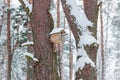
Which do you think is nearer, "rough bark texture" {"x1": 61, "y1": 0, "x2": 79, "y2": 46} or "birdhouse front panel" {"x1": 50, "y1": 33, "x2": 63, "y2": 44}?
"birdhouse front panel" {"x1": 50, "y1": 33, "x2": 63, "y2": 44}

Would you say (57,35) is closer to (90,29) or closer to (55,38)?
(55,38)

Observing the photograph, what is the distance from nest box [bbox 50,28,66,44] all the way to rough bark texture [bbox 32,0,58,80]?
0.10 m

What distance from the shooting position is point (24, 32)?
15.0 meters

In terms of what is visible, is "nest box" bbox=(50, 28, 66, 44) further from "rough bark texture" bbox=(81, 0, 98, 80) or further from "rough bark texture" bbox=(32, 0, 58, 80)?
"rough bark texture" bbox=(81, 0, 98, 80)

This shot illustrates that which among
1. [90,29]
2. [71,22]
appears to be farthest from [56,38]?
[90,29]

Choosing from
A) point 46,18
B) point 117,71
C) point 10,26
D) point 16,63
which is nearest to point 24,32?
point 10,26

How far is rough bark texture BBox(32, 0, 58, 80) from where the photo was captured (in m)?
6.27

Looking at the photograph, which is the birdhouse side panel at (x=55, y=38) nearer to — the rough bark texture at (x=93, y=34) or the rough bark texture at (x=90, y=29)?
the rough bark texture at (x=90, y=29)

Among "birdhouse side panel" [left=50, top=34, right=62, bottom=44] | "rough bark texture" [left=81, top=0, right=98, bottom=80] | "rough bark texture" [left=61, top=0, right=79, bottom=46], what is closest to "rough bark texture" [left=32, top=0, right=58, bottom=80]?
"birdhouse side panel" [left=50, top=34, right=62, bottom=44]

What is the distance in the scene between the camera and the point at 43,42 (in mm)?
6301

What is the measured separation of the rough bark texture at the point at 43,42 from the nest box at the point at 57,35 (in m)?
0.10

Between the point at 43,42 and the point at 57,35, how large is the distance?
0.94 feet

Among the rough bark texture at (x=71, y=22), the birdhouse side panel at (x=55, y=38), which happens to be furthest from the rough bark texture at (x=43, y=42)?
the rough bark texture at (x=71, y=22)

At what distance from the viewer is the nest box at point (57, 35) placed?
Answer: 617cm
